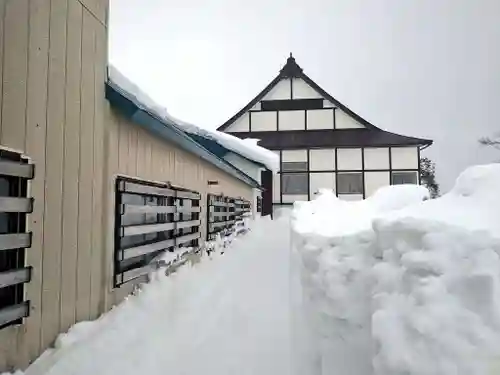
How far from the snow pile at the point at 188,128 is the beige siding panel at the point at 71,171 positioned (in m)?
0.69

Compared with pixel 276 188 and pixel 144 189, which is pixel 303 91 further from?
pixel 144 189

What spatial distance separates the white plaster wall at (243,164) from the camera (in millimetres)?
14475

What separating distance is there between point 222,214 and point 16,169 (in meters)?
6.88

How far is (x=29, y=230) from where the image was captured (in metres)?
2.83

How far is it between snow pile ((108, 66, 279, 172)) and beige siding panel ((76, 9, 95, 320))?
1.58 ft

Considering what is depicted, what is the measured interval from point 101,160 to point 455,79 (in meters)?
47.2

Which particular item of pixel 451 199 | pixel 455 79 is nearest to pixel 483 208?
pixel 451 199

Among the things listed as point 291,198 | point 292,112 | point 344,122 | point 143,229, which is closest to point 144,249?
point 143,229

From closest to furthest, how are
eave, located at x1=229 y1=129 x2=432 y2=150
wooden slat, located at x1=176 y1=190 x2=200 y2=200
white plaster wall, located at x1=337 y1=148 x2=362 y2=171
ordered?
wooden slat, located at x1=176 y1=190 x2=200 y2=200 < eave, located at x1=229 y1=129 x2=432 y2=150 < white plaster wall, located at x1=337 y1=148 x2=362 y2=171

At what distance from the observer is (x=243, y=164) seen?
610 inches

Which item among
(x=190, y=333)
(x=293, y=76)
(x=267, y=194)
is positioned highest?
(x=293, y=76)

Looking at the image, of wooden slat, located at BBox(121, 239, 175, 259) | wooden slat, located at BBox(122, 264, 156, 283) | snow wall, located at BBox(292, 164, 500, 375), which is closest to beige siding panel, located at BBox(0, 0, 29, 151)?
wooden slat, located at BBox(121, 239, 175, 259)

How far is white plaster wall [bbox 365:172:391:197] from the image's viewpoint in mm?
21000

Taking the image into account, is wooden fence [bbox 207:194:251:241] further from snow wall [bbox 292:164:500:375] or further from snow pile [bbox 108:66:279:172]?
snow wall [bbox 292:164:500:375]
